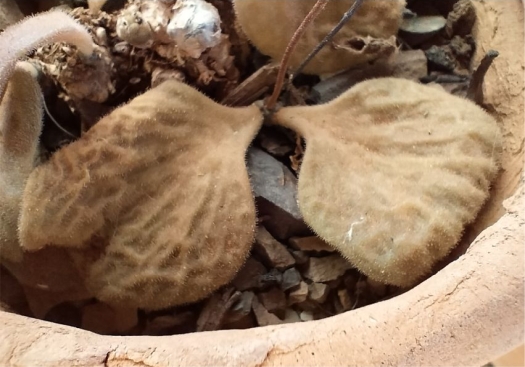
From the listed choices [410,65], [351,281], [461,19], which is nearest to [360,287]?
[351,281]

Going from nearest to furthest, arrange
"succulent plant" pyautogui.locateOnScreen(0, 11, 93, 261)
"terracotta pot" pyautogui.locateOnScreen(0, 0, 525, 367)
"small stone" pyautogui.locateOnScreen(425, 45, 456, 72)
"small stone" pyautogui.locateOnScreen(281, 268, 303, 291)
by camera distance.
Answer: "terracotta pot" pyautogui.locateOnScreen(0, 0, 525, 367) < "succulent plant" pyautogui.locateOnScreen(0, 11, 93, 261) < "small stone" pyautogui.locateOnScreen(281, 268, 303, 291) < "small stone" pyautogui.locateOnScreen(425, 45, 456, 72)

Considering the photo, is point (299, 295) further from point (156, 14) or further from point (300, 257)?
point (156, 14)

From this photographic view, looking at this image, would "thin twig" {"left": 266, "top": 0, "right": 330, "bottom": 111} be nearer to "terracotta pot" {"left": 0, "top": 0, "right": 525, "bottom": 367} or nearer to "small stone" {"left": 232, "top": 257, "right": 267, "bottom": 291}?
"small stone" {"left": 232, "top": 257, "right": 267, "bottom": 291}

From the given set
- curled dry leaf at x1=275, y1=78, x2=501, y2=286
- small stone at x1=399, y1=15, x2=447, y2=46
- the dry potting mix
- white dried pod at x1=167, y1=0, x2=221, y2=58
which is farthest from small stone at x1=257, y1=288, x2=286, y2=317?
small stone at x1=399, y1=15, x2=447, y2=46

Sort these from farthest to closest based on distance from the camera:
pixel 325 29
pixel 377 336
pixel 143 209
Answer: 1. pixel 325 29
2. pixel 143 209
3. pixel 377 336

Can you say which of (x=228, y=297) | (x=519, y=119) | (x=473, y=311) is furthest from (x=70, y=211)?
(x=519, y=119)
